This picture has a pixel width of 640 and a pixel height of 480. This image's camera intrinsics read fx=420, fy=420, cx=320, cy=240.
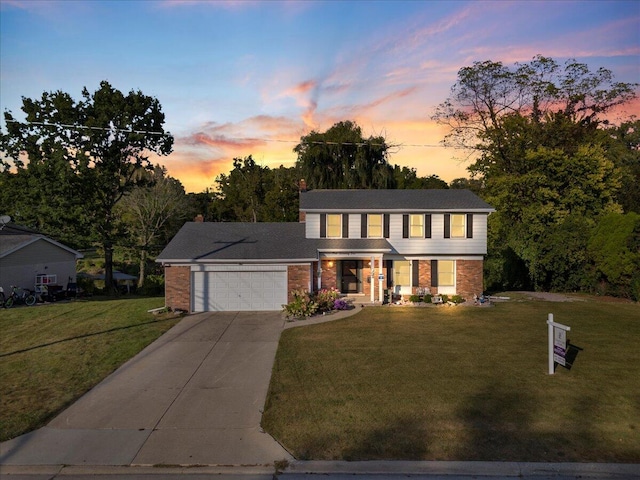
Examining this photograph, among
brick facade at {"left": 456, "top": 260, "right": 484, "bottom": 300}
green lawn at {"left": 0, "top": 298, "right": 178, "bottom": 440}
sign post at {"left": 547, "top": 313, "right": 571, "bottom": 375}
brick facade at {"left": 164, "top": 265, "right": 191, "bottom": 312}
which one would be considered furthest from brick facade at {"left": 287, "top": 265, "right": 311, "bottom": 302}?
sign post at {"left": 547, "top": 313, "right": 571, "bottom": 375}

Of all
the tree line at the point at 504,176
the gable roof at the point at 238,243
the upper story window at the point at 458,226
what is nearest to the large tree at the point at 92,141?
the tree line at the point at 504,176

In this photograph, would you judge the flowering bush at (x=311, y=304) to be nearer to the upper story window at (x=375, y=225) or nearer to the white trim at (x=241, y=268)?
the white trim at (x=241, y=268)

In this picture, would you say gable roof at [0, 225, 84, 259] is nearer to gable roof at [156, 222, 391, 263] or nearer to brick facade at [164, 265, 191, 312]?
gable roof at [156, 222, 391, 263]

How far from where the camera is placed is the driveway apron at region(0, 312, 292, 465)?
691cm

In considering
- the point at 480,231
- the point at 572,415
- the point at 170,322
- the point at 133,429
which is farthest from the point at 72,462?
the point at 480,231

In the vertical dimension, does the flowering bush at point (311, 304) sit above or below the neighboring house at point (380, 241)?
below

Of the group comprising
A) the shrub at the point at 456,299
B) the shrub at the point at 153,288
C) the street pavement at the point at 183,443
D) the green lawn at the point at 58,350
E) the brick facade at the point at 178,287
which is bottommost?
the shrub at the point at 153,288

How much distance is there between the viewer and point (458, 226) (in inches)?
905

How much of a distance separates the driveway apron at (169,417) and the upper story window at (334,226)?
1063cm

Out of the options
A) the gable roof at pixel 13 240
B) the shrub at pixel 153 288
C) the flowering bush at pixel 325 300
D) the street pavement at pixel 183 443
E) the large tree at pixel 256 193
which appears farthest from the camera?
the large tree at pixel 256 193

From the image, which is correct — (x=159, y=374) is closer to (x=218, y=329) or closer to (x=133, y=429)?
(x=133, y=429)

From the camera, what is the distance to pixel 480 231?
2292cm

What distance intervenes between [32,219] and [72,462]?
30.4 meters

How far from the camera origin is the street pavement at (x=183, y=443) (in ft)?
21.2
